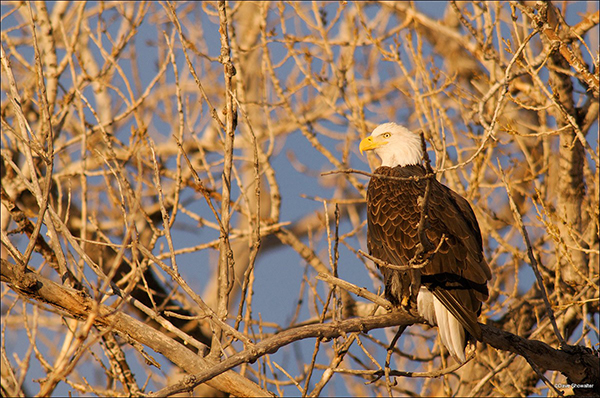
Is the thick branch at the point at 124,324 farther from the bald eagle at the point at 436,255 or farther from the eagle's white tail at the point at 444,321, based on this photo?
the eagle's white tail at the point at 444,321

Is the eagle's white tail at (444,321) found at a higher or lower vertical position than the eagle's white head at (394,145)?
lower

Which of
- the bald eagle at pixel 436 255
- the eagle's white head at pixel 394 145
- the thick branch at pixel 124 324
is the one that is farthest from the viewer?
the eagle's white head at pixel 394 145

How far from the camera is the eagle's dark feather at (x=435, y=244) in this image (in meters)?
3.91

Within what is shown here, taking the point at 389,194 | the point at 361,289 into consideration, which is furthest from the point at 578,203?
the point at 361,289

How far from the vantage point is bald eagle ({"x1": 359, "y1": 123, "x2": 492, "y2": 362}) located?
3.90 metres

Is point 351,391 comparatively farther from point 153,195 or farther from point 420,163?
point 153,195

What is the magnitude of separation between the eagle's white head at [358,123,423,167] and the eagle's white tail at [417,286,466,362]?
60.6 inches

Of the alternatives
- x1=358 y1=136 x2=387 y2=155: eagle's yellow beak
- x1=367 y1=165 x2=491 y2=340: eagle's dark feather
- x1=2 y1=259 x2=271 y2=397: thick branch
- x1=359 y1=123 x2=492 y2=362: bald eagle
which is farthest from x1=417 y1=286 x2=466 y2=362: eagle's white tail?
x1=358 y1=136 x2=387 y2=155: eagle's yellow beak

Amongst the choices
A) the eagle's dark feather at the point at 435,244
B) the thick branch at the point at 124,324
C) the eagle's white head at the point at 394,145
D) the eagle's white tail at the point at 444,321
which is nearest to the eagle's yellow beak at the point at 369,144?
the eagle's white head at the point at 394,145

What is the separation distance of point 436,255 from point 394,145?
1.62m

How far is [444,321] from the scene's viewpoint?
403 cm

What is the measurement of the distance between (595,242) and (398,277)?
7.98 ft

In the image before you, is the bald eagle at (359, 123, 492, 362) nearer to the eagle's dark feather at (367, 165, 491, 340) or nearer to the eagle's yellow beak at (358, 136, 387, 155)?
the eagle's dark feather at (367, 165, 491, 340)

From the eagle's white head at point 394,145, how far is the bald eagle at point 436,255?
760 millimetres
